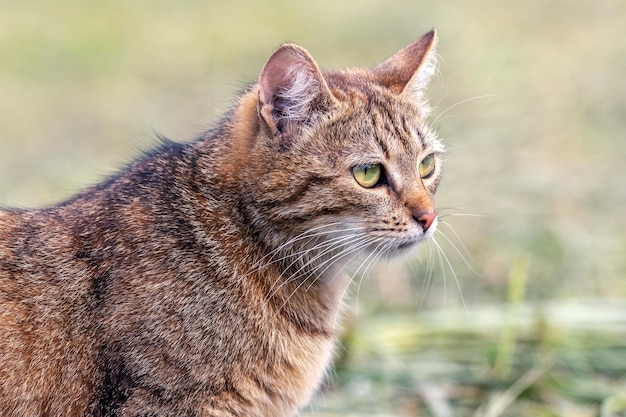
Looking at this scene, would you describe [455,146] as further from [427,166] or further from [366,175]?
[366,175]

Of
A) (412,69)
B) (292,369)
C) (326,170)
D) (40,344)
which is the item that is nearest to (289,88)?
(326,170)

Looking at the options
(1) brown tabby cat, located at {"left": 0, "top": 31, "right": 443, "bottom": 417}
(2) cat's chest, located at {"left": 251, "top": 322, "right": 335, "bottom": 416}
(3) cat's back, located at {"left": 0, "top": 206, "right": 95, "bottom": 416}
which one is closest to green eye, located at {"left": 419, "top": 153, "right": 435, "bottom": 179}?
(1) brown tabby cat, located at {"left": 0, "top": 31, "right": 443, "bottom": 417}

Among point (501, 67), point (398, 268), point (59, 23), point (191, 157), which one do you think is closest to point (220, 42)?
point (59, 23)

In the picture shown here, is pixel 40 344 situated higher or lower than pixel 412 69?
lower

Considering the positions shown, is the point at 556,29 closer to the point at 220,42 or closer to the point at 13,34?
the point at 220,42

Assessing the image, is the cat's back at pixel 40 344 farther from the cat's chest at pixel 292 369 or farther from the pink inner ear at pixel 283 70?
the pink inner ear at pixel 283 70

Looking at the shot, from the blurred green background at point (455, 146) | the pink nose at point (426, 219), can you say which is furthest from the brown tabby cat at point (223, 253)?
the blurred green background at point (455, 146)

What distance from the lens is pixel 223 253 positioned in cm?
315

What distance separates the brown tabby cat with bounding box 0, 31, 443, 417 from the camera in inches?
114

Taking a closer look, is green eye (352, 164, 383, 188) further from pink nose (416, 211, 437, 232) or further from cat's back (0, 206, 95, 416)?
cat's back (0, 206, 95, 416)

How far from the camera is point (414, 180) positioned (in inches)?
125

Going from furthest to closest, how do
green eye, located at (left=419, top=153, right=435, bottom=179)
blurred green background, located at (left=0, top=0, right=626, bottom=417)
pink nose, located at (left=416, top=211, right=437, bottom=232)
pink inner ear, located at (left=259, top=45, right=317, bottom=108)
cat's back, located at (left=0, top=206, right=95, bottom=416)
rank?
blurred green background, located at (left=0, top=0, right=626, bottom=417), green eye, located at (left=419, top=153, right=435, bottom=179), pink nose, located at (left=416, top=211, right=437, bottom=232), pink inner ear, located at (left=259, top=45, right=317, bottom=108), cat's back, located at (left=0, top=206, right=95, bottom=416)

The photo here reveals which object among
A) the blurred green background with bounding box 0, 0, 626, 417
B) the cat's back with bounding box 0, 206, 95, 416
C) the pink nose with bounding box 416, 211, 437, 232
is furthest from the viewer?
the blurred green background with bounding box 0, 0, 626, 417

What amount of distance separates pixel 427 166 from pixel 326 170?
47 centimetres
